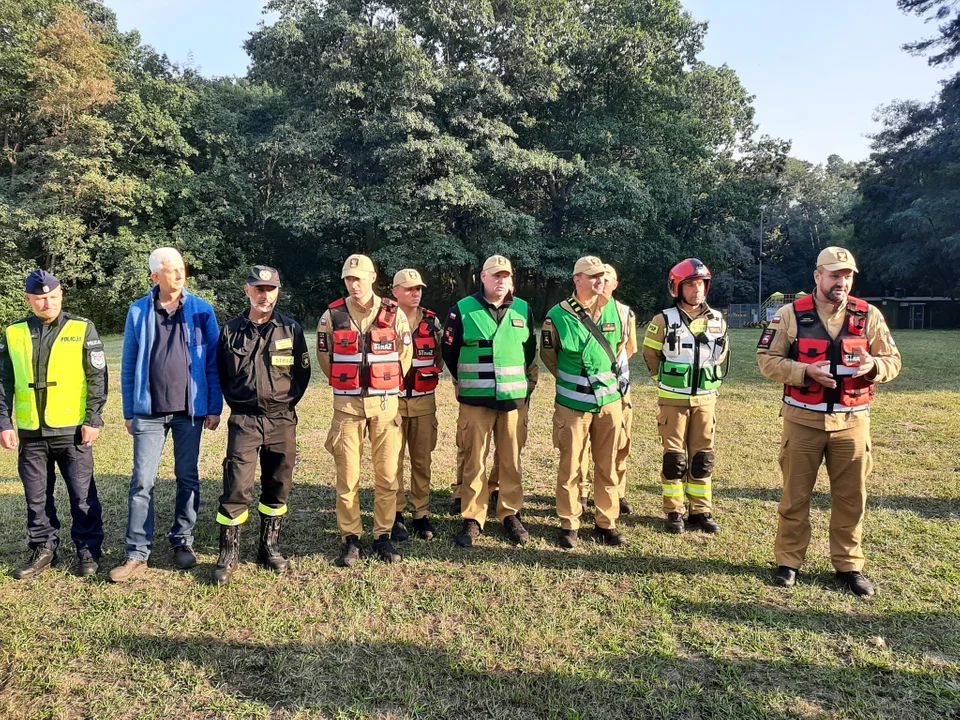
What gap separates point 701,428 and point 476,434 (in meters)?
1.89

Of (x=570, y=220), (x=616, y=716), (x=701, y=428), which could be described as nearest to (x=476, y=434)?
(x=701, y=428)

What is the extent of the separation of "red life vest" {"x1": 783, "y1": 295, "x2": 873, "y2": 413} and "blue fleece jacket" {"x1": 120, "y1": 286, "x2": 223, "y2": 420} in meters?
4.07

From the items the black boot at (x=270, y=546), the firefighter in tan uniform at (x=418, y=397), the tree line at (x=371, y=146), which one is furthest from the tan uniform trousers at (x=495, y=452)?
the tree line at (x=371, y=146)

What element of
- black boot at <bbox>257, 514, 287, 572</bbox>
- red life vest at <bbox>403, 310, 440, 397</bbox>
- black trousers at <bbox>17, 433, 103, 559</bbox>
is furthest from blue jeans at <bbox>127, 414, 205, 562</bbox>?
red life vest at <bbox>403, 310, 440, 397</bbox>

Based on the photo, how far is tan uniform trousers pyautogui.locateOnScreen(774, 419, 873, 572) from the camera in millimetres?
4137

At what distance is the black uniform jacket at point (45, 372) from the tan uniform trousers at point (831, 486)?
480 centimetres

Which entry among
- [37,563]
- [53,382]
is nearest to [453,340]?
[53,382]

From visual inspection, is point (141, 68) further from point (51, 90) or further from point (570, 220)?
point (570, 220)

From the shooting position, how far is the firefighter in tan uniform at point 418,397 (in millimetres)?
5254

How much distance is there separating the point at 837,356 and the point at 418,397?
314 centimetres

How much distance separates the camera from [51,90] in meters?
23.5

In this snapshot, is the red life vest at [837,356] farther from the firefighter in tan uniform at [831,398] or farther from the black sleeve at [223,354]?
the black sleeve at [223,354]

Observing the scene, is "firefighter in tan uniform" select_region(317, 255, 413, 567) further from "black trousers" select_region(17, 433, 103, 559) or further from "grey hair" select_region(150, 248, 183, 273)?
"black trousers" select_region(17, 433, 103, 559)

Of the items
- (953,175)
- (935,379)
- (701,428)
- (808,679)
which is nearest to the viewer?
(808,679)
